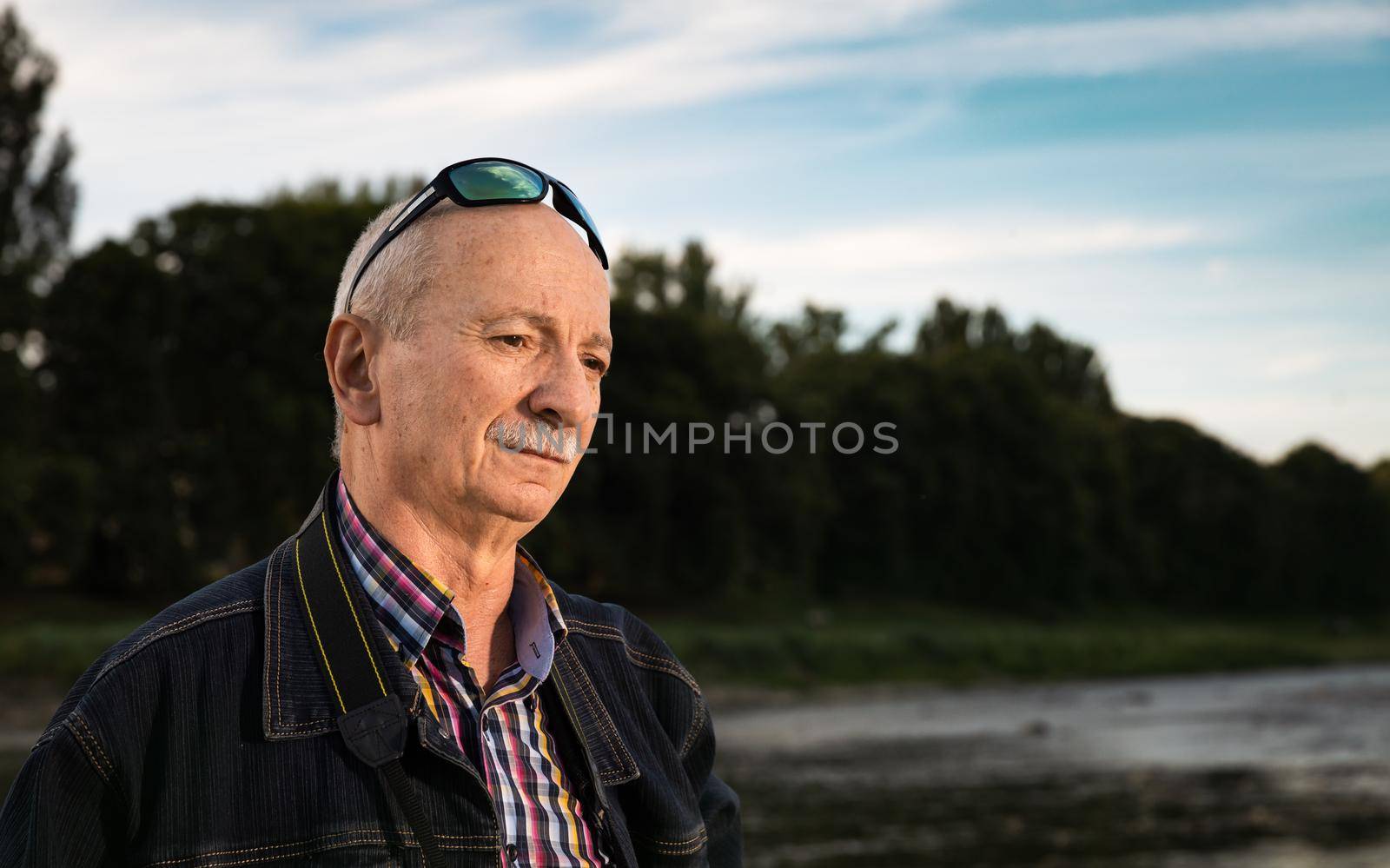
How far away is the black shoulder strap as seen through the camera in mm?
1609

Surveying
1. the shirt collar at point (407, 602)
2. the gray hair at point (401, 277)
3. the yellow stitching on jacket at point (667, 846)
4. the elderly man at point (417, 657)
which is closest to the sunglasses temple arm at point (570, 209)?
the elderly man at point (417, 657)

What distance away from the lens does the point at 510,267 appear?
1.76 m

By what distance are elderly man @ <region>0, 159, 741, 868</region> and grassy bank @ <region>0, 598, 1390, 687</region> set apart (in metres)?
26.2

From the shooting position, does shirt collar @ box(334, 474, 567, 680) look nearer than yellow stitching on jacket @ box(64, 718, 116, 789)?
No

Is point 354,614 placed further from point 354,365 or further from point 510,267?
point 510,267

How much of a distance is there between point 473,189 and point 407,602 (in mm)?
517

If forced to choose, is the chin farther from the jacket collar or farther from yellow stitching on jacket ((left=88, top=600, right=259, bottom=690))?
yellow stitching on jacket ((left=88, top=600, right=259, bottom=690))

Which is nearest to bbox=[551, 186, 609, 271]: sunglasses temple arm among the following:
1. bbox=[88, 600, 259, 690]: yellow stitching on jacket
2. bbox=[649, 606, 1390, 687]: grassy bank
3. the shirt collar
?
the shirt collar

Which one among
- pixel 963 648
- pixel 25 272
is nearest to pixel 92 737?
pixel 25 272

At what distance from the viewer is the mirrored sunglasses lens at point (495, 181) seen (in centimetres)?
179

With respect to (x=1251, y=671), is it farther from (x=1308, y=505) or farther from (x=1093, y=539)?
(x=1308, y=505)

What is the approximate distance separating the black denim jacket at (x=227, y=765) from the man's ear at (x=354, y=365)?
0.62 feet

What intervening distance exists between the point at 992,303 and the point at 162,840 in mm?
79524

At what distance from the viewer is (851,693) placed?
36.3 meters
